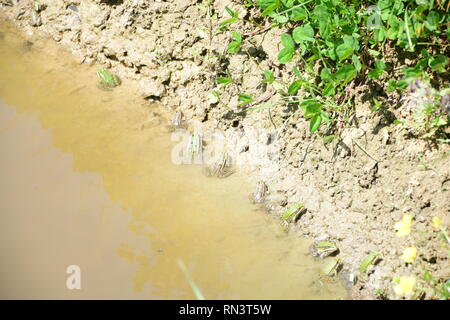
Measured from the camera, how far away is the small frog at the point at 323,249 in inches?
110

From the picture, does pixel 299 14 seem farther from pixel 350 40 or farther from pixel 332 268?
pixel 332 268

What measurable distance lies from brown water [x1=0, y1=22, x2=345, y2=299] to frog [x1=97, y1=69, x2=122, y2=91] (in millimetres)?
83

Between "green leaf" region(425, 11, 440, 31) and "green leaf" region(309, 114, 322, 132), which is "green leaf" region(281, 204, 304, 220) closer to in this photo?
"green leaf" region(309, 114, 322, 132)

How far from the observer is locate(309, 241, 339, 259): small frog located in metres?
2.80

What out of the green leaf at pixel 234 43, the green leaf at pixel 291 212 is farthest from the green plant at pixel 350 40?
the green leaf at pixel 291 212

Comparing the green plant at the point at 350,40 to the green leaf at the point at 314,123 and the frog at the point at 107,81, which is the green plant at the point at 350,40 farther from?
the frog at the point at 107,81

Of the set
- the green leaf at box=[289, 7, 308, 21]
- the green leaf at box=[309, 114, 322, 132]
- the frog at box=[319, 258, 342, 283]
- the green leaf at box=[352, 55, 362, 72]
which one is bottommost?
the frog at box=[319, 258, 342, 283]

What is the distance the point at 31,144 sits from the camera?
3.38m

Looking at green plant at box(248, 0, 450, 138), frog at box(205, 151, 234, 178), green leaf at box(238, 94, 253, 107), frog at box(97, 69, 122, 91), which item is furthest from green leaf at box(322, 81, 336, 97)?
frog at box(97, 69, 122, 91)

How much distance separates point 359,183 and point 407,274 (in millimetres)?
594

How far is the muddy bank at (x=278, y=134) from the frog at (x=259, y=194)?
31mm
